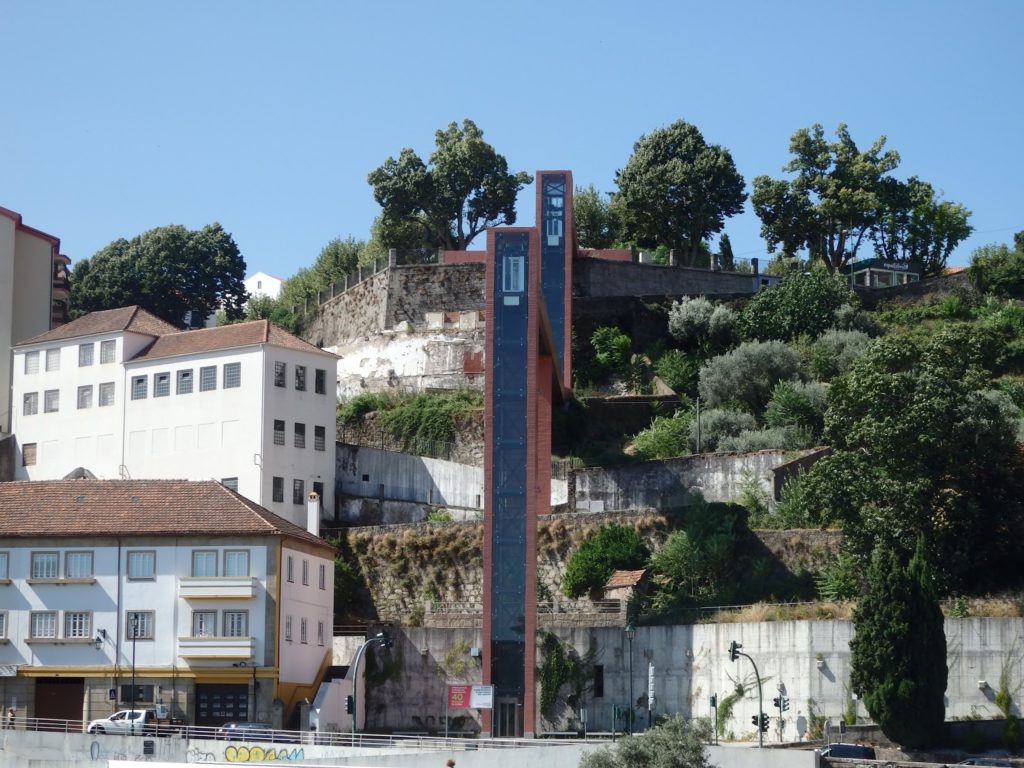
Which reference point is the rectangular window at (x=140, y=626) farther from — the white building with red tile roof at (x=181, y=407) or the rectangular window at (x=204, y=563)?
the white building with red tile roof at (x=181, y=407)

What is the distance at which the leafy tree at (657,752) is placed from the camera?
52438mm

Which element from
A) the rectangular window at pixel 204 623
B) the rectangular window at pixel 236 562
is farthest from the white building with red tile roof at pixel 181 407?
the rectangular window at pixel 204 623

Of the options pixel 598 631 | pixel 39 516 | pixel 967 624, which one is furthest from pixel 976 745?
pixel 39 516

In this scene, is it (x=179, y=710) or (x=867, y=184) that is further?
(x=867, y=184)

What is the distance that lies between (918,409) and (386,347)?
33.3 meters

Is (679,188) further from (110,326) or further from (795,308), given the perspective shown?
(110,326)

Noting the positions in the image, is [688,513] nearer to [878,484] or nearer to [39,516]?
[878,484]

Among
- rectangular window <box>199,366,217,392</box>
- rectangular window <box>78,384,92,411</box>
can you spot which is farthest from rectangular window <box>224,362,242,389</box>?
rectangular window <box>78,384,92,411</box>

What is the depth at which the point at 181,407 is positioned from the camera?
267ft

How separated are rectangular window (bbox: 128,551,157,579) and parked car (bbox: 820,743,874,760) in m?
24.0

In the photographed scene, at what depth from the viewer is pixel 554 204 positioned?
298ft

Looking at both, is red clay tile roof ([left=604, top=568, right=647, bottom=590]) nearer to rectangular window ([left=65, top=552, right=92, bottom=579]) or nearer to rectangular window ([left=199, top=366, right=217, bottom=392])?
rectangular window ([left=65, top=552, right=92, bottom=579])

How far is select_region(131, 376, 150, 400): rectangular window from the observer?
82.4 metres

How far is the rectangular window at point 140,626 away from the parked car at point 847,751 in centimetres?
2336
